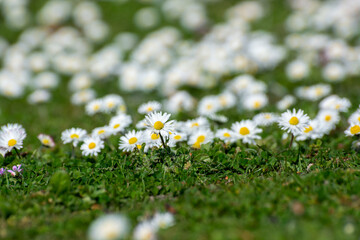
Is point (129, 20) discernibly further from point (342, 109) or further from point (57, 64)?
point (342, 109)

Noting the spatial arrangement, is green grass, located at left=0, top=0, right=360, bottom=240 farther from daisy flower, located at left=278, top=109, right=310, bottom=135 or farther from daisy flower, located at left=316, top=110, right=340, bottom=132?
daisy flower, located at left=278, top=109, right=310, bottom=135

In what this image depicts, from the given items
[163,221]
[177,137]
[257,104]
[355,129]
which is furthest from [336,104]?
Answer: [163,221]

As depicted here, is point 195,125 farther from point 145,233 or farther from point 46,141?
point 145,233

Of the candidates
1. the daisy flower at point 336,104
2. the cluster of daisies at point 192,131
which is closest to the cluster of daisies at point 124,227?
the cluster of daisies at point 192,131

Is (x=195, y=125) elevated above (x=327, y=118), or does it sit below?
above

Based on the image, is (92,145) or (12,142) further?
(92,145)

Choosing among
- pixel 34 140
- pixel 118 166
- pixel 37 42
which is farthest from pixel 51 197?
pixel 37 42

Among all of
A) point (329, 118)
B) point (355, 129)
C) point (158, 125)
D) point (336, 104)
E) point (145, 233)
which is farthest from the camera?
point (336, 104)

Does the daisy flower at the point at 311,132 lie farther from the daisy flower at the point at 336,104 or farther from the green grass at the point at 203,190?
the daisy flower at the point at 336,104
